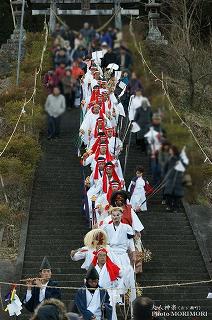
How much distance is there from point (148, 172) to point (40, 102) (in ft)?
13.8

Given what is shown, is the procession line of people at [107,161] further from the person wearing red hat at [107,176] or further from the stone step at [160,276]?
the stone step at [160,276]

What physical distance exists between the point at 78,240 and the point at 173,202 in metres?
2.37

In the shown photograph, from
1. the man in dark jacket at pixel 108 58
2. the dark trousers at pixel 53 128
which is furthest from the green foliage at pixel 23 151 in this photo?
the man in dark jacket at pixel 108 58

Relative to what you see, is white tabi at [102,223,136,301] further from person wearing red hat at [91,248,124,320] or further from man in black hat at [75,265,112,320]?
man in black hat at [75,265,112,320]

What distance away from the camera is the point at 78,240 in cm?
1446

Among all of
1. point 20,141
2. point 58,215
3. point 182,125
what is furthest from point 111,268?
point 20,141

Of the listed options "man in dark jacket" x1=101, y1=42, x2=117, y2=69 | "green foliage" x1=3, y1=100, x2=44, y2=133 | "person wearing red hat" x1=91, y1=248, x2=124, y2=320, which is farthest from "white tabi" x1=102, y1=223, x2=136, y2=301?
"man in dark jacket" x1=101, y1=42, x2=117, y2=69

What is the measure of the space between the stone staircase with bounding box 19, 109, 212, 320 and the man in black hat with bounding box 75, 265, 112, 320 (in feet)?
7.52

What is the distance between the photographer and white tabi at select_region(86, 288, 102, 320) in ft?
32.6

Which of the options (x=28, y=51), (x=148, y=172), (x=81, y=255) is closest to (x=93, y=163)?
(x=148, y=172)

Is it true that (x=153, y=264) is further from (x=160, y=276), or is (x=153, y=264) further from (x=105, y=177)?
(x=105, y=177)

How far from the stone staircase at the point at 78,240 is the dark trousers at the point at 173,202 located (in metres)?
0.19

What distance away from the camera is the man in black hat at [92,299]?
9734 millimetres

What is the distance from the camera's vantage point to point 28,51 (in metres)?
27.7
